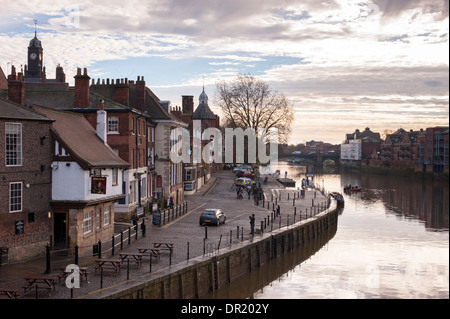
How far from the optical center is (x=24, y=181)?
27.7m

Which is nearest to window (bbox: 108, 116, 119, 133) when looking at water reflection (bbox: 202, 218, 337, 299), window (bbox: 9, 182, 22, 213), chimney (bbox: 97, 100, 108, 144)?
chimney (bbox: 97, 100, 108, 144)

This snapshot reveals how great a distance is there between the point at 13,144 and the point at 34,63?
89.7 metres

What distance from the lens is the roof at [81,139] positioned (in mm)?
30120

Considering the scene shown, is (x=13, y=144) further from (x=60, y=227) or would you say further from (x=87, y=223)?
(x=87, y=223)

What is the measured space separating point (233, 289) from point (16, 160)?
13.8m

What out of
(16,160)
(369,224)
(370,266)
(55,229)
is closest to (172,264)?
(55,229)

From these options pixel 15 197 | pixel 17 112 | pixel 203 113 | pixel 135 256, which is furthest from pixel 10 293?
pixel 203 113

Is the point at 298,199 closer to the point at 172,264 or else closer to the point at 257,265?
the point at 257,265

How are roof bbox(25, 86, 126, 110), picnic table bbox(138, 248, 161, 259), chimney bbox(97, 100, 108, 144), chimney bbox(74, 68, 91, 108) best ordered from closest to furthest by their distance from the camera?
picnic table bbox(138, 248, 161, 259), chimney bbox(97, 100, 108, 144), chimney bbox(74, 68, 91, 108), roof bbox(25, 86, 126, 110)

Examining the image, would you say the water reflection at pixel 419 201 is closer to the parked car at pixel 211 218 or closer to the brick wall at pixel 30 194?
the parked car at pixel 211 218

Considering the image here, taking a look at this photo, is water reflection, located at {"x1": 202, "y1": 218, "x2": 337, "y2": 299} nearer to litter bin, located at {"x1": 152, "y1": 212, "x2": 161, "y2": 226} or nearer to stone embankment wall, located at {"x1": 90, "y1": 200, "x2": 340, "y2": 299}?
stone embankment wall, located at {"x1": 90, "y1": 200, "x2": 340, "y2": 299}

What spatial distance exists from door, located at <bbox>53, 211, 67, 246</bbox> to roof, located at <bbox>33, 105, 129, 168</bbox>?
325 cm

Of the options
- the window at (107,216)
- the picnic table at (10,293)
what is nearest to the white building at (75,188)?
the window at (107,216)

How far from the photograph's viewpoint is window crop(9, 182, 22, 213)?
26891mm
